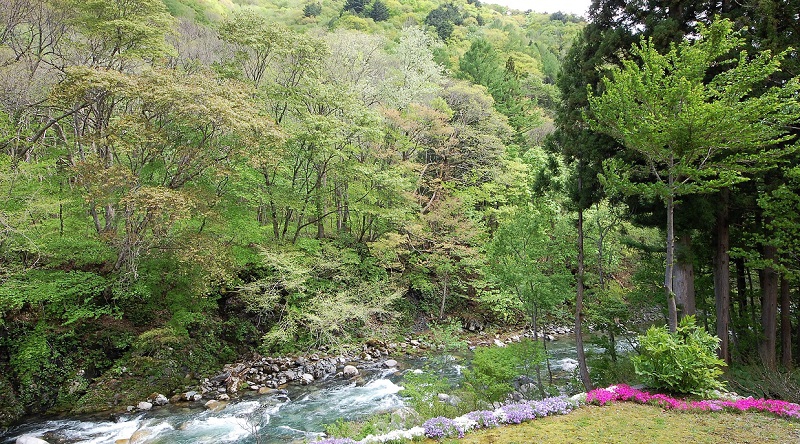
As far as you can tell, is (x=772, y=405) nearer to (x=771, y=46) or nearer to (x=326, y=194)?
(x=771, y=46)

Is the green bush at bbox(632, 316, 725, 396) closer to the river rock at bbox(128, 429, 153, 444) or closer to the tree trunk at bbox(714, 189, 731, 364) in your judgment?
the tree trunk at bbox(714, 189, 731, 364)

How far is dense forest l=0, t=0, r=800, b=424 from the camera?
7.25 metres

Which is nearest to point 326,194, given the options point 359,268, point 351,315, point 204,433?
point 359,268

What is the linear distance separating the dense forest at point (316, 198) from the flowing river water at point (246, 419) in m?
0.97

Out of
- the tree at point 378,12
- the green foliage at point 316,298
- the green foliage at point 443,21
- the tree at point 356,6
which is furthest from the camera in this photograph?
the tree at point 356,6

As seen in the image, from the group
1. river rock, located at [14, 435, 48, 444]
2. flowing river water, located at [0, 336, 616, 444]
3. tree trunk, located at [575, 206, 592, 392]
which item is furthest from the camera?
tree trunk, located at [575, 206, 592, 392]

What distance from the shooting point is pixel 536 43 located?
148 ft

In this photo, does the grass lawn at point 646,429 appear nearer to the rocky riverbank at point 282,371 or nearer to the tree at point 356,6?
the rocky riverbank at point 282,371

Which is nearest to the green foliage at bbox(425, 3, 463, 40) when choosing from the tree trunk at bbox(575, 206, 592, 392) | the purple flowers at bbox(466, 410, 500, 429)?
the tree trunk at bbox(575, 206, 592, 392)

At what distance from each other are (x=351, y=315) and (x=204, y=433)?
5431 mm

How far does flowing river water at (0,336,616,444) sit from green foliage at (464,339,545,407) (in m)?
2.43

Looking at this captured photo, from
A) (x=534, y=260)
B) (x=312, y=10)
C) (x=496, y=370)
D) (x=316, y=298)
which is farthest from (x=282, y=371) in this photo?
(x=312, y=10)

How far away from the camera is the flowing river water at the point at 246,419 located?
8.20 m

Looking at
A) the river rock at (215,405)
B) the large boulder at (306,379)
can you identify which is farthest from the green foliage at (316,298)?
the river rock at (215,405)
